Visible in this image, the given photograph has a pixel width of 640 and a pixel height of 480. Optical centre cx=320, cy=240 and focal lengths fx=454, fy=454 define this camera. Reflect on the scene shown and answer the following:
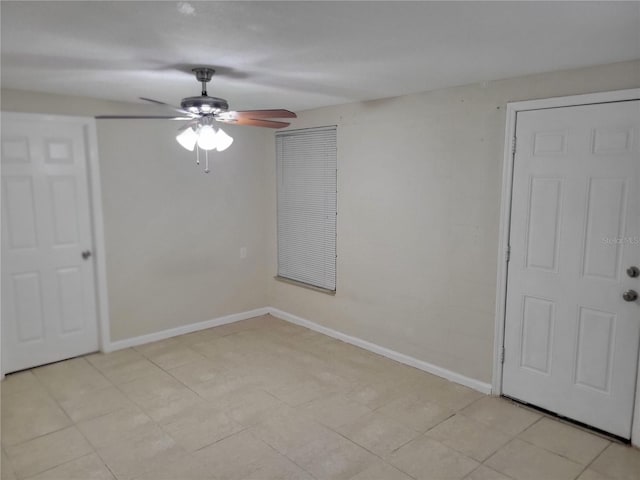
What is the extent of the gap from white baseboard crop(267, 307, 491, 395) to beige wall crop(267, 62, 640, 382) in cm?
5

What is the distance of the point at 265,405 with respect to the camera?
3.26m

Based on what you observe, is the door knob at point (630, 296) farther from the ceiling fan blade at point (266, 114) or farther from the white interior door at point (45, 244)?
the white interior door at point (45, 244)

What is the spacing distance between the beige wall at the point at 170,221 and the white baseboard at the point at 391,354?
0.53 metres

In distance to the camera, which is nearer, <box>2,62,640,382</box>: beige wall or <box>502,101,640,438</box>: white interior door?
<box>502,101,640,438</box>: white interior door

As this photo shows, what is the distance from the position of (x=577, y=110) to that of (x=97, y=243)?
3.90 meters

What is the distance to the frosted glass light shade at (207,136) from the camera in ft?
8.75

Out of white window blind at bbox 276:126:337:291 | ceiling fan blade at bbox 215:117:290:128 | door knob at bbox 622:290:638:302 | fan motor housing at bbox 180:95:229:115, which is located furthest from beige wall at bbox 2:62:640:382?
fan motor housing at bbox 180:95:229:115

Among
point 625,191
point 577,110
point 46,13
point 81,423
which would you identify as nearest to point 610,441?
point 625,191

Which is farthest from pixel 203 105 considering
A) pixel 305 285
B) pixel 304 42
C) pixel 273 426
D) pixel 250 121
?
pixel 305 285

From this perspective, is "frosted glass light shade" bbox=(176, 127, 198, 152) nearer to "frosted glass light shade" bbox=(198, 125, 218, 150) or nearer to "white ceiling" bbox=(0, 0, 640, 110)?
"frosted glass light shade" bbox=(198, 125, 218, 150)

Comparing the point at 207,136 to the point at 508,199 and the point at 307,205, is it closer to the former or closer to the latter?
Answer: the point at 508,199

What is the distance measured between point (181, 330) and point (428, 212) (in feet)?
9.06

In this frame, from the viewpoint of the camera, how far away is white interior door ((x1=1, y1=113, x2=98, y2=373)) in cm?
364

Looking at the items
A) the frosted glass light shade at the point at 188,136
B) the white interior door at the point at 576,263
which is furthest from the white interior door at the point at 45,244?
the white interior door at the point at 576,263
